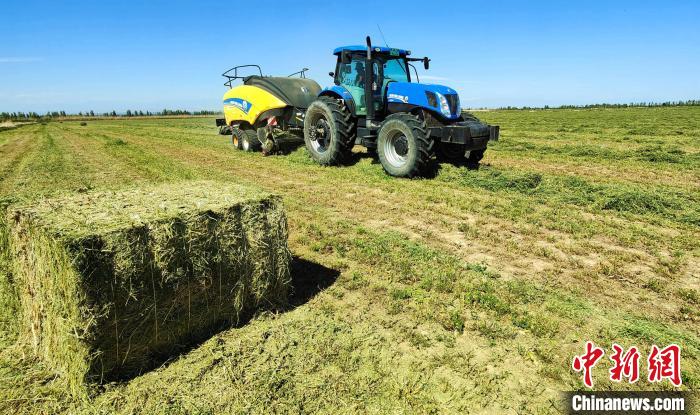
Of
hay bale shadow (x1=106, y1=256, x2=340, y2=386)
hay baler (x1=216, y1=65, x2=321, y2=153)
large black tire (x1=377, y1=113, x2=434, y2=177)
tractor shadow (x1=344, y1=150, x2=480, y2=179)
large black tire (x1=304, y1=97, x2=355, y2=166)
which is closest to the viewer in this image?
hay bale shadow (x1=106, y1=256, x2=340, y2=386)

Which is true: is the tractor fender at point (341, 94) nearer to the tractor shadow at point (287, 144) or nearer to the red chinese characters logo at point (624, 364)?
the tractor shadow at point (287, 144)

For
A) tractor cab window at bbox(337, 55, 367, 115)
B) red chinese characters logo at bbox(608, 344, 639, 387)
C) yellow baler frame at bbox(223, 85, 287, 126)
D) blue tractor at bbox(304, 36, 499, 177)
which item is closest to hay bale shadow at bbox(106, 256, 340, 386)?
red chinese characters logo at bbox(608, 344, 639, 387)

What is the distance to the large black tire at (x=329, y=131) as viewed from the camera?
31.9 feet

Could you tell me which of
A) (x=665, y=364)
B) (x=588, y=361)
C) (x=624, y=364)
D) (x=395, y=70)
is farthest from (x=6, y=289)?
(x=395, y=70)

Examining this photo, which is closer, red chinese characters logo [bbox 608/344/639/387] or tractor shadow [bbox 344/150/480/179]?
red chinese characters logo [bbox 608/344/639/387]

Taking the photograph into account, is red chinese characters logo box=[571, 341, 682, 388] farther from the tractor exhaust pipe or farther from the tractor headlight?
the tractor exhaust pipe

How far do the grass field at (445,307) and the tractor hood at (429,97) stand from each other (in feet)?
5.82

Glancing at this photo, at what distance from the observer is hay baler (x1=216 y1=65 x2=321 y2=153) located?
12.6 meters

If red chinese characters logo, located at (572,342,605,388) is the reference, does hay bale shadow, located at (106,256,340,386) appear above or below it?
above

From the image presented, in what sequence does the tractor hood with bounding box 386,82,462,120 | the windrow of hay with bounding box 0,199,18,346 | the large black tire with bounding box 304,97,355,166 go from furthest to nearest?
the large black tire with bounding box 304,97,355,166 → the tractor hood with bounding box 386,82,462,120 → the windrow of hay with bounding box 0,199,18,346

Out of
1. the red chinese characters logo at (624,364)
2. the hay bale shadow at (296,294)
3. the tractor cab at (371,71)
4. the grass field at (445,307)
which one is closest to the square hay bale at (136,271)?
the hay bale shadow at (296,294)

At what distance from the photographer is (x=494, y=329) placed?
3.19 m

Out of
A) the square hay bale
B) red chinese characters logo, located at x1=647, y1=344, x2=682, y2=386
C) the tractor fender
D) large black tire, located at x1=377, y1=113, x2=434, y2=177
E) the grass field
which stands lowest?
red chinese characters logo, located at x1=647, y1=344, x2=682, y2=386

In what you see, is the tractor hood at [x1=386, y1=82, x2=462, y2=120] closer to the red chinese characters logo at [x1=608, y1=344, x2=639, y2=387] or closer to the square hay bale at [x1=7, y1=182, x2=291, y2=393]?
the square hay bale at [x1=7, y1=182, x2=291, y2=393]
